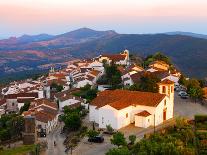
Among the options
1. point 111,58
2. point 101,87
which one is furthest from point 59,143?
point 111,58

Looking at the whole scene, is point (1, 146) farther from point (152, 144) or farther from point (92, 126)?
point (152, 144)

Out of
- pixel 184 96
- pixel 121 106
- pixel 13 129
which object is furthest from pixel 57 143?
pixel 184 96

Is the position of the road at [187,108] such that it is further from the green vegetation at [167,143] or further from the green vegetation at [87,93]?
the green vegetation at [87,93]

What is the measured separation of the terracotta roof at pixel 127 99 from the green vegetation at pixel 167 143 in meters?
4.89

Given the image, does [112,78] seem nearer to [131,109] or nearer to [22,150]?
[131,109]

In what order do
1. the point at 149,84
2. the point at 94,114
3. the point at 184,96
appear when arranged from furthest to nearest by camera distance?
the point at 184,96 < the point at 149,84 < the point at 94,114

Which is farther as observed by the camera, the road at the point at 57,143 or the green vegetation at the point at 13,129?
the green vegetation at the point at 13,129

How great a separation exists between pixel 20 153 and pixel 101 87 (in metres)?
23.7

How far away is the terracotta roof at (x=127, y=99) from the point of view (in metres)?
41.8

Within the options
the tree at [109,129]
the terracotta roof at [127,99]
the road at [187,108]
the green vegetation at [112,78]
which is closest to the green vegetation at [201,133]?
the road at [187,108]

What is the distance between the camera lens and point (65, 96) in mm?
57281

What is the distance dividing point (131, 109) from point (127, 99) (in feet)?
4.25

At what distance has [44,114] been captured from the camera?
48750 mm

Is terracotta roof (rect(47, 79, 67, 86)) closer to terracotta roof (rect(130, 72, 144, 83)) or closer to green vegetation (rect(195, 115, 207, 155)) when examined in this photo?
terracotta roof (rect(130, 72, 144, 83))
